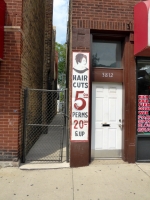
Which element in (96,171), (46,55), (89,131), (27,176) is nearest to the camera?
(27,176)

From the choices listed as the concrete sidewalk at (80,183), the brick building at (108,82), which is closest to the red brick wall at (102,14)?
the brick building at (108,82)

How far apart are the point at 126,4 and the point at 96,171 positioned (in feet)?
15.4

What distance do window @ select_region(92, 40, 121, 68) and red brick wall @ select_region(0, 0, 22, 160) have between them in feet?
7.27

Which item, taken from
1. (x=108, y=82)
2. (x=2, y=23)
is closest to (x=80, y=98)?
(x=108, y=82)

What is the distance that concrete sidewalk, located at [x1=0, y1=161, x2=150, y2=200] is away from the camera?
12.0ft

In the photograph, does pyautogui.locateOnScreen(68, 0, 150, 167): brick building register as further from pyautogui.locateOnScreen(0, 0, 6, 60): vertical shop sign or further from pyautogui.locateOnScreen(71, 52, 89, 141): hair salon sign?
pyautogui.locateOnScreen(0, 0, 6, 60): vertical shop sign

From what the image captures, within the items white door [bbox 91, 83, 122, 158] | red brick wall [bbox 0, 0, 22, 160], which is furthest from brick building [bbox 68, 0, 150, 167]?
red brick wall [bbox 0, 0, 22, 160]

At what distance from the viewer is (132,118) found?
17.9 ft

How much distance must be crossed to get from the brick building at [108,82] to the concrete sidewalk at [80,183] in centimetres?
49

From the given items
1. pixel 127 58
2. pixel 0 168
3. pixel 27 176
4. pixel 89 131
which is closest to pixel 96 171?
pixel 89 131

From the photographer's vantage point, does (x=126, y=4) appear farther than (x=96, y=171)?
Yes

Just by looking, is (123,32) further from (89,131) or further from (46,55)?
(46,55)

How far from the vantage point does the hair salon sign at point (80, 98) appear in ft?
17.0

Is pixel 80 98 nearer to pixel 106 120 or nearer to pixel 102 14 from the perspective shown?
pixel 106 120
